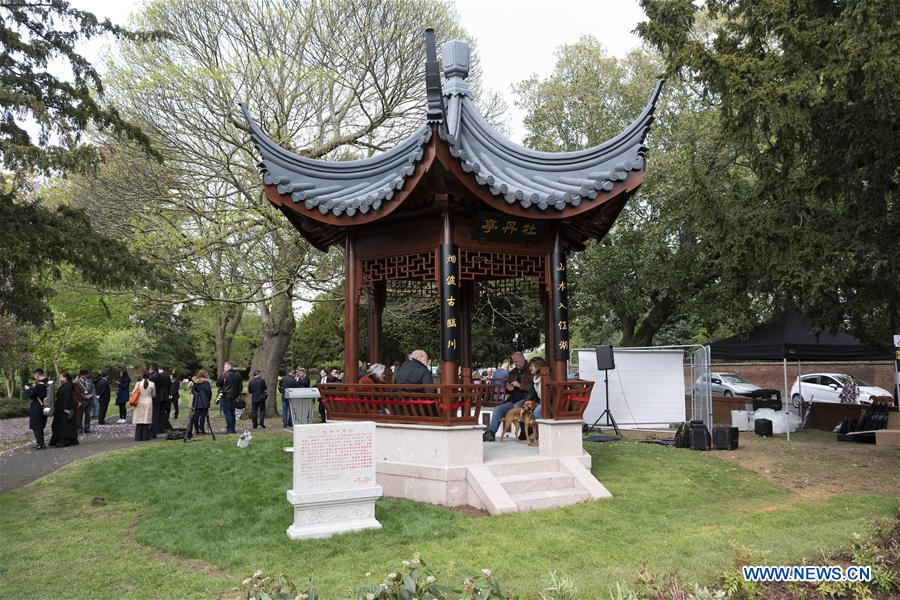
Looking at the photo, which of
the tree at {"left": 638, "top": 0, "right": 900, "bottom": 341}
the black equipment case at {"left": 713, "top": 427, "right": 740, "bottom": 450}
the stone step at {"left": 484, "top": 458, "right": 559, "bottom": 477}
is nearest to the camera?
the stone step at {"left": 484, "top": 458, "right": 559, "bottom": 477}

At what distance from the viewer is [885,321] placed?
18.8 meters

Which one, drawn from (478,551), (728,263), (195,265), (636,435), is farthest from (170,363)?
(478,551)

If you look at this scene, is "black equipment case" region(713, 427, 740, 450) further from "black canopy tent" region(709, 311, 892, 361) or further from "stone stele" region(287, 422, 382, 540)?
"stone stele" region(287, 422, 382, 540)

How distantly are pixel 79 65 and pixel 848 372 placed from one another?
30.8 meters

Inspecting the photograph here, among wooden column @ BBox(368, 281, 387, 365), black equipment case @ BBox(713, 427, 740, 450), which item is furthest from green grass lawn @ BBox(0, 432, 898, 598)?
black equipment case @ BBox(713, 427, 740, 450)

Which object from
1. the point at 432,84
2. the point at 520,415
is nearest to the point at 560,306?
the point at 520,415

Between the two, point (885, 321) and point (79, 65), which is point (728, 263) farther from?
point (79, 65)

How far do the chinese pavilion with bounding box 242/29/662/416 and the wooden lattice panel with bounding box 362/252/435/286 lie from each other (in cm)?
2

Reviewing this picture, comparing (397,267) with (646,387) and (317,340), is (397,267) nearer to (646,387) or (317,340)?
(646,387)

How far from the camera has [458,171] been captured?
8.51 meters

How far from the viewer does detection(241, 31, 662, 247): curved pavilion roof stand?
28.0 ft

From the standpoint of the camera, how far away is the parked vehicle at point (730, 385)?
29.2 m

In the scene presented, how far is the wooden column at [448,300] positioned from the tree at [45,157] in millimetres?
5228

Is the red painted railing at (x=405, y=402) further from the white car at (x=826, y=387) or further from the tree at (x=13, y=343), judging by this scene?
the white car at (x=826, y=387)
